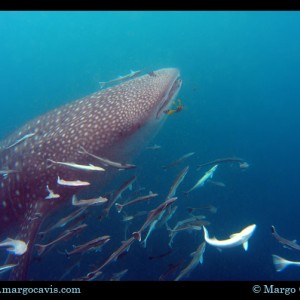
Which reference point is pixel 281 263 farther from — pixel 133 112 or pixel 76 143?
pixel 76 143

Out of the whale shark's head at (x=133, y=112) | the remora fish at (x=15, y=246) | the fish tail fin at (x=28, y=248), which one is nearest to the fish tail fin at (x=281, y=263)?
the whale shark's head at (x=133, y=112)

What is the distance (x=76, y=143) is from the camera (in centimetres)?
388

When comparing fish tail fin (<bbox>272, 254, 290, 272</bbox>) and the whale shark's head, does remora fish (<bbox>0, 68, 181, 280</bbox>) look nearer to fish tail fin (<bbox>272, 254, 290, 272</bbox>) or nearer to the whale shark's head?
the whale shark's head

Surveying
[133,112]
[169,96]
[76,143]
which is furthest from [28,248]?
[169,96]

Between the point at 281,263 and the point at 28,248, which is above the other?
the point at 28,248

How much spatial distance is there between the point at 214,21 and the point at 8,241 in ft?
238

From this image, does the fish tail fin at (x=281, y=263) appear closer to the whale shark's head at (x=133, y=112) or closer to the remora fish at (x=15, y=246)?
the whale shark's head at (x=133, y=112)

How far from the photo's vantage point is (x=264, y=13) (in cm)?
5697

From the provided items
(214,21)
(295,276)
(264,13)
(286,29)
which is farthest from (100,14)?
(295,276)

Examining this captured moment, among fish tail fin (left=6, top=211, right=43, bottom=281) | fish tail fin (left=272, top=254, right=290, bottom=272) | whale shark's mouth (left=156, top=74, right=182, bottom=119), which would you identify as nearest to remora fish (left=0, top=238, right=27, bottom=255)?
fish tail fin (left=6, top=211, right=43, bottom=281)

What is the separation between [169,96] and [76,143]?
1.55 m

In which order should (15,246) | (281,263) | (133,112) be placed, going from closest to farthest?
(15,246) → (281,263) → (133,112)

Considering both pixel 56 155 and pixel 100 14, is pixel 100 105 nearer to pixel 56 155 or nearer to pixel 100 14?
pixel 56 155

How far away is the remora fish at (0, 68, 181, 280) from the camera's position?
3832 millimetres
